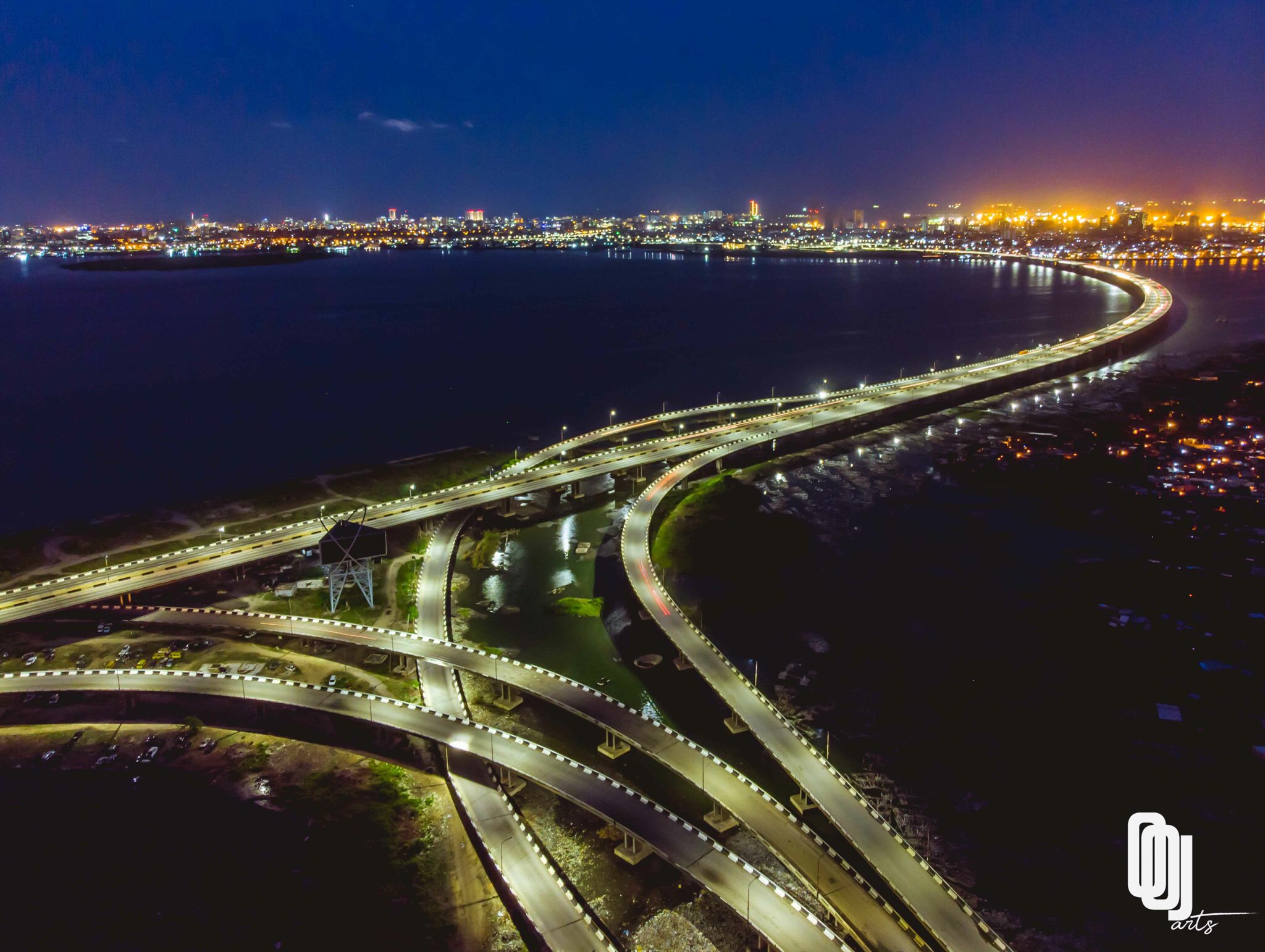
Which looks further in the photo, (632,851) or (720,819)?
(720,819)

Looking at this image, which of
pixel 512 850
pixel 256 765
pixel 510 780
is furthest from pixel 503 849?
pixel 256 765

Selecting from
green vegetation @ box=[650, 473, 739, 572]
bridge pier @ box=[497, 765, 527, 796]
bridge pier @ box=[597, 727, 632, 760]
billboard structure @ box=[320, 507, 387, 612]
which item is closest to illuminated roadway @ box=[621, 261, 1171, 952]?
green vegetation @ box=[650, 473, 739, 572]

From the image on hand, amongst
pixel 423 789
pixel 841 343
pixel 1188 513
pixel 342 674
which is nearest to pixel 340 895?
pixel 423 789

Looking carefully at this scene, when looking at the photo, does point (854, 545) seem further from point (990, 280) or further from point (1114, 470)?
point (990, 280)

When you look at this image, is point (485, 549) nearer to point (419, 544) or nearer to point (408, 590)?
point (419, 544)

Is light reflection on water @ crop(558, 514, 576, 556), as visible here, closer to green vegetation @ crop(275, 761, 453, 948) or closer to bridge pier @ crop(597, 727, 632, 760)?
bridge pier @ crop(597, 727, 632, 760)
